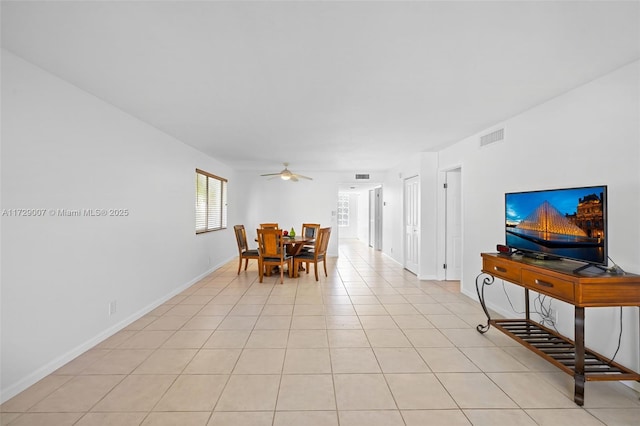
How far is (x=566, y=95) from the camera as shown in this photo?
271 cm

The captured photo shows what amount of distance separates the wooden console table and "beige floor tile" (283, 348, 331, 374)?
5.61ft

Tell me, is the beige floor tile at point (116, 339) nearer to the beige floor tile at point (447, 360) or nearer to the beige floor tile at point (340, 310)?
the beige floor tile at point (340, 310)

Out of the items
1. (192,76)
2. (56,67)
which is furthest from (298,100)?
(56,67)

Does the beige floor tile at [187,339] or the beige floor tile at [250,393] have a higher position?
the beige floor tile at [187,339]

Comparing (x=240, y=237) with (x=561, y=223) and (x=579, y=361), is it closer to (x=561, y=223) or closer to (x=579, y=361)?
(x=561, y=223)

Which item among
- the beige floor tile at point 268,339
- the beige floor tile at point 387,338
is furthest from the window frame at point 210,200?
the beige floor tile at point 387,338

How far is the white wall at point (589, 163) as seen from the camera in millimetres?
2170

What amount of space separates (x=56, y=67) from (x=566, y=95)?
4377 mm

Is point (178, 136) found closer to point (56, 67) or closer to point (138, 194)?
point (138, 194)

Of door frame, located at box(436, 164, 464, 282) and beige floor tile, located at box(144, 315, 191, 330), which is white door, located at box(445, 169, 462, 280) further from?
beige floor tile, located at box(144, 315, 191, 330)

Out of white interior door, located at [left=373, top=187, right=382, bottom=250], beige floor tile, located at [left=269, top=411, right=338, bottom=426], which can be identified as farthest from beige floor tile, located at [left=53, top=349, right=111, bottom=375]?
white interior door, located at [left=373, top=187, right=382, bottom=250]

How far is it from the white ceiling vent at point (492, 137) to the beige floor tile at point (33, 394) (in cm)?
502

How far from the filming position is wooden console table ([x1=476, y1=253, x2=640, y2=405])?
1940 millimetres

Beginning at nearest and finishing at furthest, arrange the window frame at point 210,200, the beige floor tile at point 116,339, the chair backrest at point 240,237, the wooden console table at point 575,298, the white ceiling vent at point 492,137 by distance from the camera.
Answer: the wooden console table at point 575,298 → the beige floor tile at point 116,339 → the white ceiling vent at point 492,137 → the window frame at point 210,200 → the chair backrest at point 240,237
